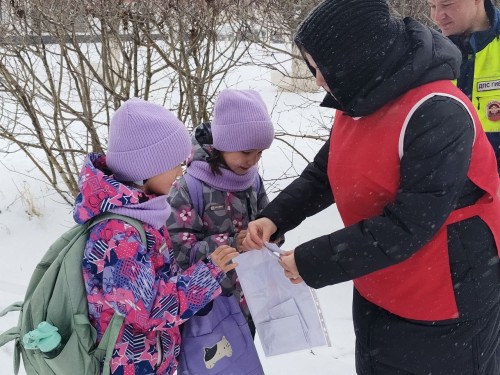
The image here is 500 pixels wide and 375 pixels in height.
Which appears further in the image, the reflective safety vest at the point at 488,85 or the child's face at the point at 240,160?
the reflective safety vest at the point at 488,85

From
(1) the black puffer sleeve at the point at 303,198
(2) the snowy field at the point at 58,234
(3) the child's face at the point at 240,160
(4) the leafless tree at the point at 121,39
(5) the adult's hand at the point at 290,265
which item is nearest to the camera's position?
(5) the adult's hand at the point at 290,265

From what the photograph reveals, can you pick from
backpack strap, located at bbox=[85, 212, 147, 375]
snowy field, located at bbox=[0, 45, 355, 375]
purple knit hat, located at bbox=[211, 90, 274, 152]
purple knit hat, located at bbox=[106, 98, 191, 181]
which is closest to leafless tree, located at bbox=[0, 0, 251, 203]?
snowy field, located at bbox=[0, 45, 355, 375]

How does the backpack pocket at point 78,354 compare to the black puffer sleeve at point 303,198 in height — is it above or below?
below

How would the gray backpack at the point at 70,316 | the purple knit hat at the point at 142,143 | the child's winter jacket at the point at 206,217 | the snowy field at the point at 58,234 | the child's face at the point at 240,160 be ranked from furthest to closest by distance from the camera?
1. the snowy field at the point at 58,234
2. the child's face at the point at 240,160
3. the child's winter jacket at the point at 206,217
4. the purple knit hat at the point at 142,143
5. the gray backpack at the point at 70,316

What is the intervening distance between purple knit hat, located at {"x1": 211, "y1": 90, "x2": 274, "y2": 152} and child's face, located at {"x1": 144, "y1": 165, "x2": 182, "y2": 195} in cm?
38

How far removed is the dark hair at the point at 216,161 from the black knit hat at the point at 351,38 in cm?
87

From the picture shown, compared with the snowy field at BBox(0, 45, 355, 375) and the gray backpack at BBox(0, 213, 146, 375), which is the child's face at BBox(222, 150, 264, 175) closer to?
the gray backpack at BBox(0, 213, 146, 375)

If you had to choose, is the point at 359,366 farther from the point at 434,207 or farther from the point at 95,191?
the point at 95,191

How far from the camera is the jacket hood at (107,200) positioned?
67.9 inches

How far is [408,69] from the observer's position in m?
1.38

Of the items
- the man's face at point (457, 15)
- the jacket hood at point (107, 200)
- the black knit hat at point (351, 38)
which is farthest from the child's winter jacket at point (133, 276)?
the man's face at point (457, 15)

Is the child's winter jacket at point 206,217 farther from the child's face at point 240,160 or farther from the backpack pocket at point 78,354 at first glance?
the backpack pocket at point 78,354

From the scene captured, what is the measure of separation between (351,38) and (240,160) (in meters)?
0.96

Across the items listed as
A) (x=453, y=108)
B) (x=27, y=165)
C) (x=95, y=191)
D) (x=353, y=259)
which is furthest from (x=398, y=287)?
(x=27, y=165)
